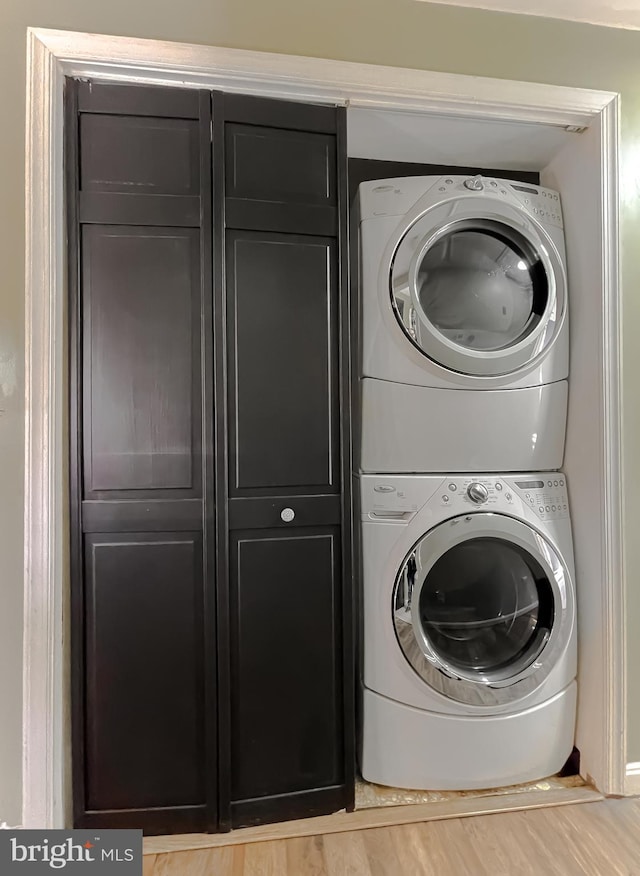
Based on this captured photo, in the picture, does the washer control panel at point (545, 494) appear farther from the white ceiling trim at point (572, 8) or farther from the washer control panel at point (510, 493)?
the white ceiling trim at point (572, 8)

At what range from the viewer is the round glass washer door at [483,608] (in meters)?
1.50

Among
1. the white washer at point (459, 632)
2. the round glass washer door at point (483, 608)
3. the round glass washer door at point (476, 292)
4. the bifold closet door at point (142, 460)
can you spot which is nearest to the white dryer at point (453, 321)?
the round glass washer door at point (476, 292)

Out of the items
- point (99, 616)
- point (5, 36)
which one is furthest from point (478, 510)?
point (5, 36)

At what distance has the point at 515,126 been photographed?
159cm

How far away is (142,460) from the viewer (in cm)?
137

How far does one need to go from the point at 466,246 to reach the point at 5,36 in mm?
1336

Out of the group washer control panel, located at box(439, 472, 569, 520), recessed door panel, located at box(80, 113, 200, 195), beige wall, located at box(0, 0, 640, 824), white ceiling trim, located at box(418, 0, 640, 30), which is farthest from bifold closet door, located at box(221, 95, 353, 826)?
white ceiling trim, located at box(418, 0, 640, 30)

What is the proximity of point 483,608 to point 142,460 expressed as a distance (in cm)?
109

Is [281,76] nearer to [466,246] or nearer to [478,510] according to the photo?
[466,246]

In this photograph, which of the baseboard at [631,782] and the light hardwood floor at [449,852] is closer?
the light hardwood floor at [449,852]

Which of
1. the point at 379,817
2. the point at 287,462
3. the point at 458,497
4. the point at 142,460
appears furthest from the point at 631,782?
the point at 142,460

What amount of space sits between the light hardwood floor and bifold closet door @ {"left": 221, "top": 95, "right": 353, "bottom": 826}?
0.33ft

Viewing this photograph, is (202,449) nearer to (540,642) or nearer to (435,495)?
(435,495)

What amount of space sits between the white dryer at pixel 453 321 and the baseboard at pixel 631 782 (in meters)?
0.98
